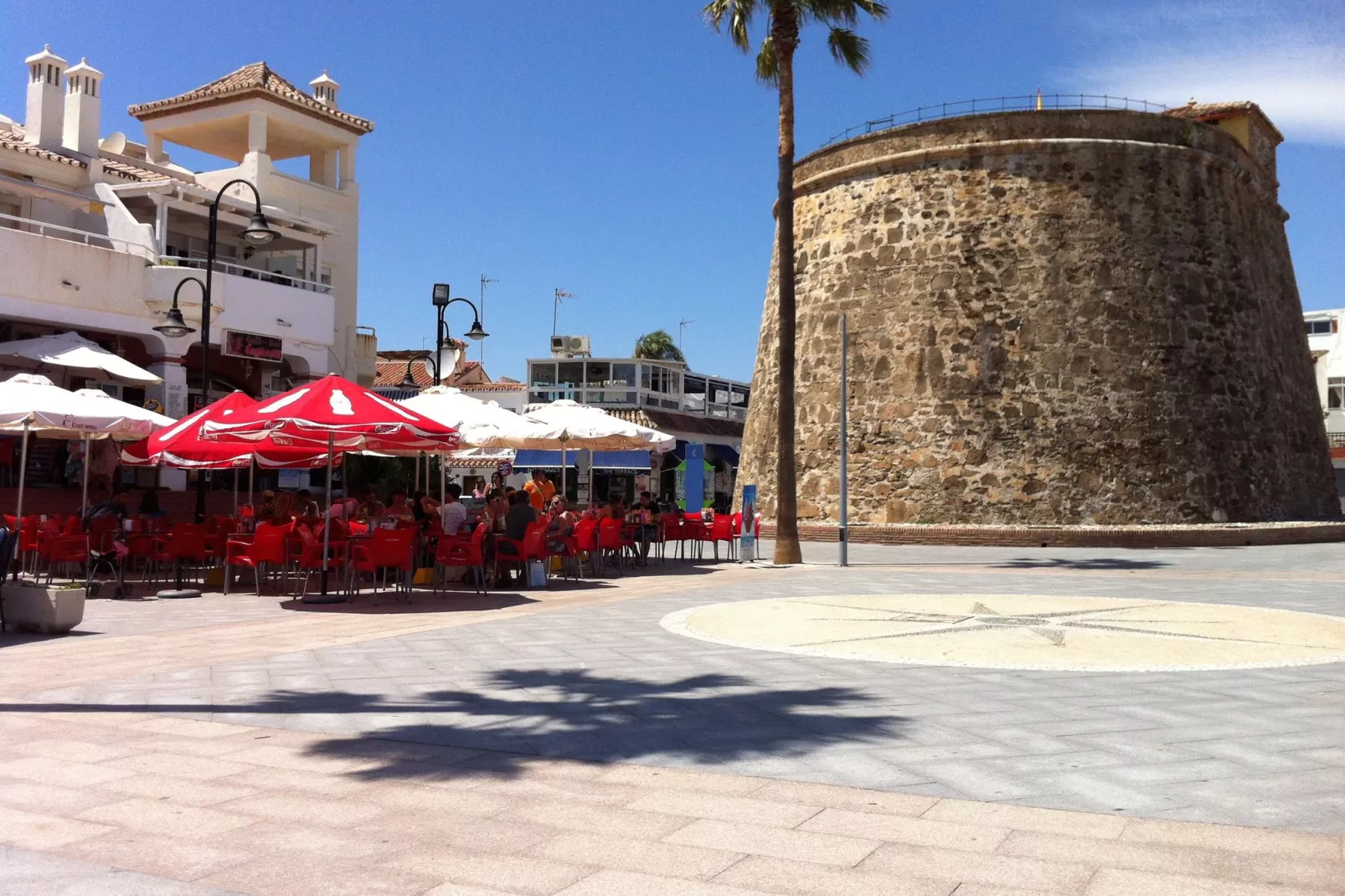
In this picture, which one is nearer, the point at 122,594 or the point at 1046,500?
the point at 122,594

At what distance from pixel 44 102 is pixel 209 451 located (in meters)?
16.7

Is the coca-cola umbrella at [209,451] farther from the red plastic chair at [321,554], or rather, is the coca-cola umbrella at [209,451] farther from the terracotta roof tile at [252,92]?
the terracotta roof tile at [252,92]

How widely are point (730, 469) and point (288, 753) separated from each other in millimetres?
47609

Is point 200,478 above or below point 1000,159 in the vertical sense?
below

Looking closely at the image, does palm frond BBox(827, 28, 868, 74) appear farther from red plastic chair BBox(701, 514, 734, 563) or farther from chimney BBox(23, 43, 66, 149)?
chimney BBox(23, 43, 66, 149)

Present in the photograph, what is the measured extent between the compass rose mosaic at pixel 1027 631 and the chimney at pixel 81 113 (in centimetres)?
2312

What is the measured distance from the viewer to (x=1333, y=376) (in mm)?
55906

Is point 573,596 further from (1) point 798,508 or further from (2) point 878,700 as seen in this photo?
(1) point 798,508

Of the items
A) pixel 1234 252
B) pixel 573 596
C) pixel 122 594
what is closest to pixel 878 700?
pixel 573 596

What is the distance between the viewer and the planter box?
32.7ft

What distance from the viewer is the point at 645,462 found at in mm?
39344

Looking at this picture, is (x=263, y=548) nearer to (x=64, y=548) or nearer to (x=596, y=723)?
(x=64, y=548)

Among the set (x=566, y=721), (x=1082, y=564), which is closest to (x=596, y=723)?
(x=566, y=721)

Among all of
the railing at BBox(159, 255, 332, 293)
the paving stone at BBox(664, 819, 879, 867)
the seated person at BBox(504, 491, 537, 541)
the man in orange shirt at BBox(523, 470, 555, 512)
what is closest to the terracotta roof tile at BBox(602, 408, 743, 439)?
the railing at BBox(159, 255, 332, 293)
